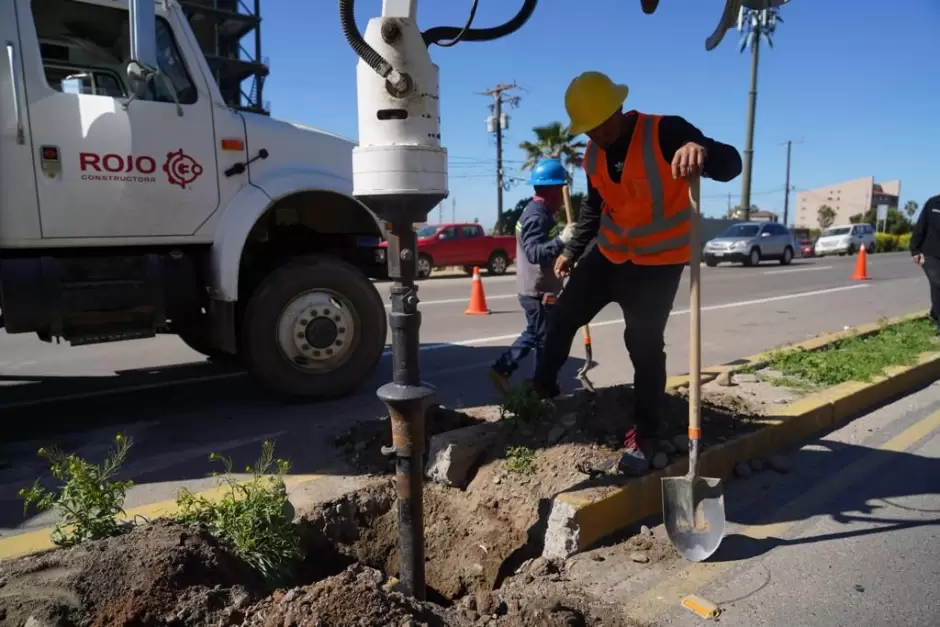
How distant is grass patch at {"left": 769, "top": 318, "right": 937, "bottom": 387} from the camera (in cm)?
538

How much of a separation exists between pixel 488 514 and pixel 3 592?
193cm

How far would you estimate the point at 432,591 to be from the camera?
2977 millimetres

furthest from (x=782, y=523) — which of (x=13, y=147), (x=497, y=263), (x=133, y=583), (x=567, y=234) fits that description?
(x=497, y=263)

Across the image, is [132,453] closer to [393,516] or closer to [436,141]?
[393,516]

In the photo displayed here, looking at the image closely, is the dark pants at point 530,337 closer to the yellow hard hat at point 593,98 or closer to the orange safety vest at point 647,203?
the orange safety vest at point 647,203

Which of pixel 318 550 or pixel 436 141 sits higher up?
pixel 436 141

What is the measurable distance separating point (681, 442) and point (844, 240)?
115 feet

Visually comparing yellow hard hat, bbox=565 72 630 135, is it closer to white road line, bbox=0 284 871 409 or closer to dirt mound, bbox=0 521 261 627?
dirt mound, bbox=0 521 261 627

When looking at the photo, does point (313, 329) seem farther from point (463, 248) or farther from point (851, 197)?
point (851, 197)

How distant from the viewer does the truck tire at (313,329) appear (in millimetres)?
4871

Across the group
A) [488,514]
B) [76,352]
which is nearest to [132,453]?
[488,514]

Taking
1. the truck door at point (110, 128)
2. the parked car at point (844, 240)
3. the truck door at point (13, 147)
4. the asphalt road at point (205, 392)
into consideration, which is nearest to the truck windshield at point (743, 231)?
the parked car at point (844, 240)

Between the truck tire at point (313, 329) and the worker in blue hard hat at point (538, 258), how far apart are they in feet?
3.80

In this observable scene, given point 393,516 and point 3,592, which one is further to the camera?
point 393,516
